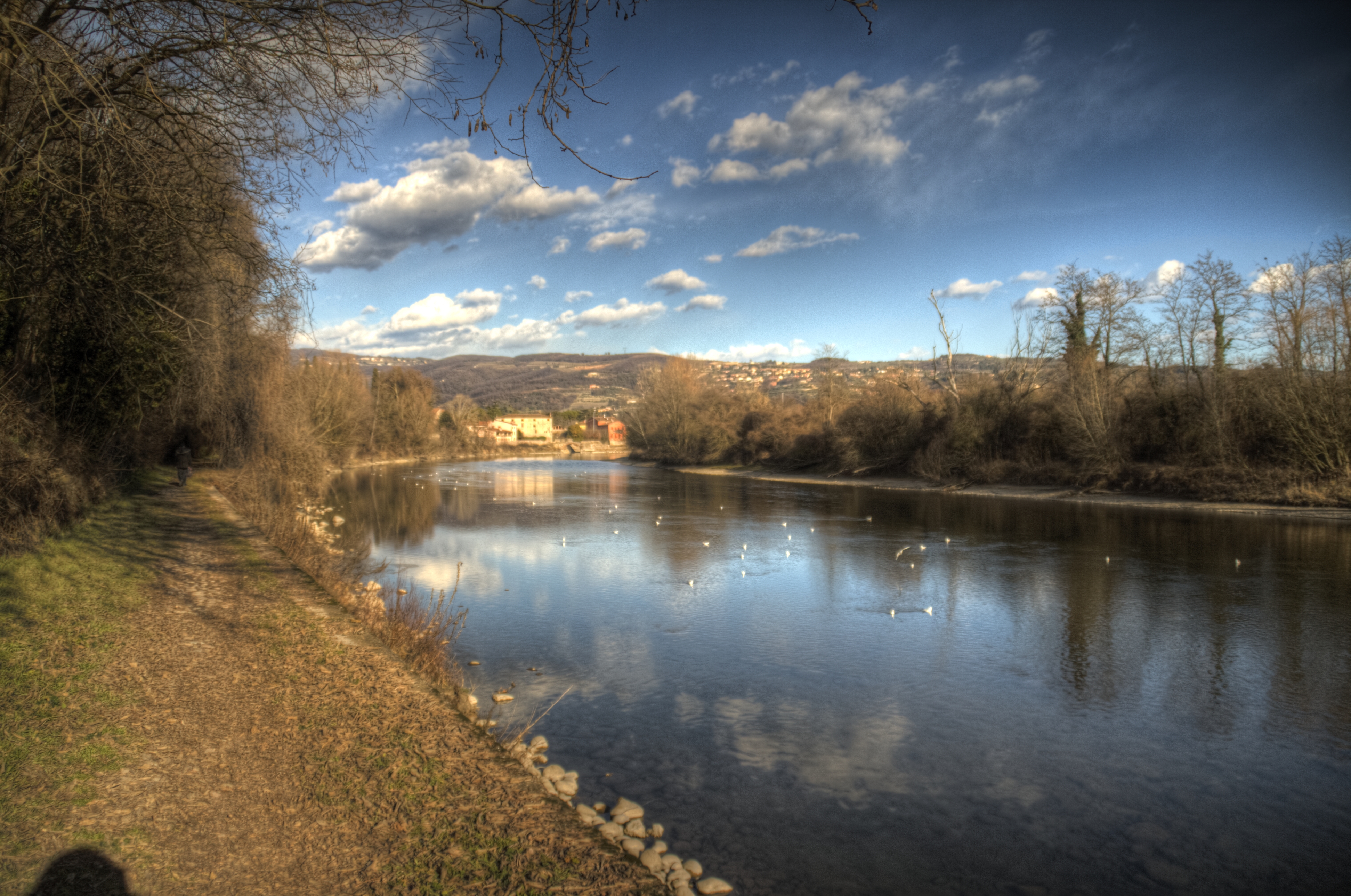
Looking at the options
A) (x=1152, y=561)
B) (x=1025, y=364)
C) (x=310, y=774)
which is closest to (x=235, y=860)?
(x=310, y=774)

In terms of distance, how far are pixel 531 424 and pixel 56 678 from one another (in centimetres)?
12706

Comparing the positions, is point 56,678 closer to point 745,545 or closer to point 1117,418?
point 745,545

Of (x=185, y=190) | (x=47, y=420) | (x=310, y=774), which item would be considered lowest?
(x=310, y=774)

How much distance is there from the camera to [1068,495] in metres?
32.6

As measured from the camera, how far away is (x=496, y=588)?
1376cm

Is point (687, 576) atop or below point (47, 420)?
below

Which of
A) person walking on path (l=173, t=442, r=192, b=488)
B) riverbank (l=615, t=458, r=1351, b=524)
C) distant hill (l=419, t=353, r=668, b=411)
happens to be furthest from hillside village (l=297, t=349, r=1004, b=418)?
person walking on path (l=173, t=442, r=192, b=488)

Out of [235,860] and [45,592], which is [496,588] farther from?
[235,860]

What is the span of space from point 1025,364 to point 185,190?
1630 inches

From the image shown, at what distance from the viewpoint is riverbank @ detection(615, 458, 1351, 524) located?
957 inches

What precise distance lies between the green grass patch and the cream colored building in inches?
4382

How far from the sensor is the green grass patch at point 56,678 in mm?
4000

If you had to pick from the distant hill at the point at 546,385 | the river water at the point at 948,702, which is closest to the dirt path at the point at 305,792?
the river water at the point at 948,702

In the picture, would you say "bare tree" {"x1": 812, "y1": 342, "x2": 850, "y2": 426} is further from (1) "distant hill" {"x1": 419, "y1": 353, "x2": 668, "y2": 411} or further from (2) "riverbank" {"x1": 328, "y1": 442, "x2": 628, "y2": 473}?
(1) "distant hill" {"x1": 419, "y1": 353, "x2": 668, "y2": 411}
